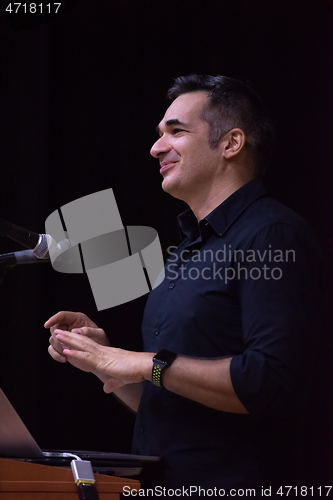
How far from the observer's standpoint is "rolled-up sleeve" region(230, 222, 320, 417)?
1019mm

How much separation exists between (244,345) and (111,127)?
1.16m

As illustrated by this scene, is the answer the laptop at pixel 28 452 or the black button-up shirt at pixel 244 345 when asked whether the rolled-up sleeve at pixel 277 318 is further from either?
the laptop at pixel 28 452

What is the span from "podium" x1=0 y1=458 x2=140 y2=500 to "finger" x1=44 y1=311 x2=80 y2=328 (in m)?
0.49

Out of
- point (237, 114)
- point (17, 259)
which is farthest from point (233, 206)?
point (17, 259)

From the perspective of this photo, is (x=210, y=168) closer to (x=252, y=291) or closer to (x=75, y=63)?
(x=252, y=291)

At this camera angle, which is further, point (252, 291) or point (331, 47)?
point (331, 47)

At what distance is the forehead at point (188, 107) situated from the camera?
149 centimetres

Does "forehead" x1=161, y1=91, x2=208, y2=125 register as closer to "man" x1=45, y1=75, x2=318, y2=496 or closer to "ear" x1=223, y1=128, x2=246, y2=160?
"ear" x1=223, y1=128, x2=246, y2=160

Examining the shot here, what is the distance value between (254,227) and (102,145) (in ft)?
3.14

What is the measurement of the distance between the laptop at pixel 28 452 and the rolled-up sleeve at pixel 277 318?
11.6 inches

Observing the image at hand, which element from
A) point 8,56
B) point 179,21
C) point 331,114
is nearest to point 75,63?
point 8,56

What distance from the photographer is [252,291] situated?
3.60 feet

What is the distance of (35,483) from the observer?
84 cm

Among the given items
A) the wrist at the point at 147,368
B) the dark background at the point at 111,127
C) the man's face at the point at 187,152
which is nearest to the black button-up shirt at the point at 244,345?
the wrist at the point at 147,368
